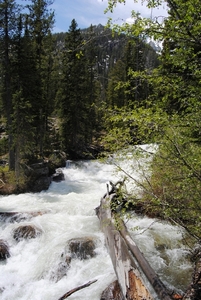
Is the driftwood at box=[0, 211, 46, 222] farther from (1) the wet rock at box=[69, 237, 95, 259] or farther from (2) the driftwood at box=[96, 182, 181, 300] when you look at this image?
(2) the driftwood at box=[96, 182, 181, 300]

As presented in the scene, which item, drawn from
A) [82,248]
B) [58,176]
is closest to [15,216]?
[82,248]

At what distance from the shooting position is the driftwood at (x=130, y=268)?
4613 millimetres

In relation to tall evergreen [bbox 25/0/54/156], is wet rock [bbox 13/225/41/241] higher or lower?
lower

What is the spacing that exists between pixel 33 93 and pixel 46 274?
13154mm

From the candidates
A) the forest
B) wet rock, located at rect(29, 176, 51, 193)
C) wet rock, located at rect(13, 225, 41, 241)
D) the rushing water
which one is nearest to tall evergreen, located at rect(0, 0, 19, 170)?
the forest

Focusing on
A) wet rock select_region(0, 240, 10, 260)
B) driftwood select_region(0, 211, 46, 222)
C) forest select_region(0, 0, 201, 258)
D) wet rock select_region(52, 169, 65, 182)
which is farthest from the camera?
→ wet rock select_region(52, 169, 65, 182)

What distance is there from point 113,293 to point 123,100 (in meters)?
35.1

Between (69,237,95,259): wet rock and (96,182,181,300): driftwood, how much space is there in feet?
1.82

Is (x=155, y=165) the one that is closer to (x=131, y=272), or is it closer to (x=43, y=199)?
(x=131, y=272)

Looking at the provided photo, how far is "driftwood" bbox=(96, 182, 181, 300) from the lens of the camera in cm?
461

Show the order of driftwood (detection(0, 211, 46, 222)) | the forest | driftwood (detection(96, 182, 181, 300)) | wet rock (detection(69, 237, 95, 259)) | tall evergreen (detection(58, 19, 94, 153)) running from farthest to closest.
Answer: tall evergreen (detection(58, 19, 94, 153))
driftwood (detection(0, 211, 46, 222))
wet rock (detection(69, 237, 95, 259))
driftwood (detection(96, 182, 181, 300))
the forest

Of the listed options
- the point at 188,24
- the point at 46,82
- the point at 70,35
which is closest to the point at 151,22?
the point at 188,24

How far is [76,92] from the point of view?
24.2m

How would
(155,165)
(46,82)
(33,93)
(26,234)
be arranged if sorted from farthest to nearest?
1. (46,82)
2. (33,93)
3. (26,234)
4. (155,165)
